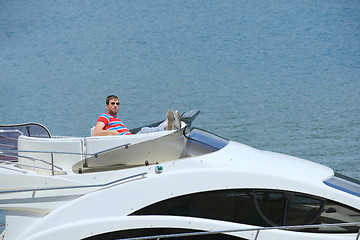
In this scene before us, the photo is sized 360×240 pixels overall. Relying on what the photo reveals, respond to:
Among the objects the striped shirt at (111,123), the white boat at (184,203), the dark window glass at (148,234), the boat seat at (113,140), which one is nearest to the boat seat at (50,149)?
the boat seat at (113,140)

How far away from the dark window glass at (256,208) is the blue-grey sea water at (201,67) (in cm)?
652

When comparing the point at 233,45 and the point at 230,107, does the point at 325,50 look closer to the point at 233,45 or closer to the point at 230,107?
the point at 233,45

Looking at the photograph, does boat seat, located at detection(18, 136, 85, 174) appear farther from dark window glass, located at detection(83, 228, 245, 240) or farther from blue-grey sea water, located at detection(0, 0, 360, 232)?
blue-grey sea water, located at detection(0, 0, 360, 232)

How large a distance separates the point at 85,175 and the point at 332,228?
219 centimetres

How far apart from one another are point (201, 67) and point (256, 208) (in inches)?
733

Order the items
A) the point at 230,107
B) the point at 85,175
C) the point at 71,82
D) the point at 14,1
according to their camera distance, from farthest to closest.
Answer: the point at 14,1 → the point at 71,82 → the point at 230,107 → the point at 85,175

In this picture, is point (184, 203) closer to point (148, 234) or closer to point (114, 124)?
point (148, 234)

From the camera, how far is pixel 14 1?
31.2 m

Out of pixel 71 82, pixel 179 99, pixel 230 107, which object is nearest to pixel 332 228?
pixel 230 107

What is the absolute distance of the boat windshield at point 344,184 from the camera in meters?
4.14

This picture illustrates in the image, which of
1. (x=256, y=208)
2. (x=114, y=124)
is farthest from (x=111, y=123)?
(x=256, y=208)

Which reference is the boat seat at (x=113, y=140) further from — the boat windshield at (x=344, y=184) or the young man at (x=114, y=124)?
the boat windshield at (x=344, y=184)

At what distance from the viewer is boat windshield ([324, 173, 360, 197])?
4.14m

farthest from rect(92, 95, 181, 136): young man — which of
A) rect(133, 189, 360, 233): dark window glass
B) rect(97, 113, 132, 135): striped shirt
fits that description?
rect(133, 189, 360, 233): dark window glass
